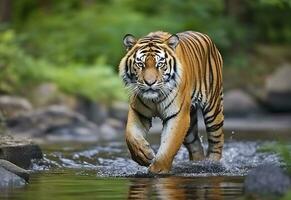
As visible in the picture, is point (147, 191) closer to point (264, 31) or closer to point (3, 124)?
point (3, 124)

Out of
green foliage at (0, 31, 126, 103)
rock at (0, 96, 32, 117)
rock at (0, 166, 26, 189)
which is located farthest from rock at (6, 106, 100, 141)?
rock at (0, 166, 26, 189)

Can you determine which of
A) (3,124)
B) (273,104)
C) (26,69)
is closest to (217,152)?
(3,124)

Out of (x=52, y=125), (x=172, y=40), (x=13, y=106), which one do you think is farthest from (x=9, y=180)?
(x=13, y=106)

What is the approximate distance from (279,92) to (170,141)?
54.6 feet

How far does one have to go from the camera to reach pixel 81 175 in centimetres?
1187

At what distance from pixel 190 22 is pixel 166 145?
762 inches

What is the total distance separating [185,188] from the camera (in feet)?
33.0

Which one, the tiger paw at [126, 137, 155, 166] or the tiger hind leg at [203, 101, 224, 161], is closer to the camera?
the tiger paw at [126, 137, 155, 166]

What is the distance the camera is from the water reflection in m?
9.31

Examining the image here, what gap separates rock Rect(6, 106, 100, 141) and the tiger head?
8446 millimetres

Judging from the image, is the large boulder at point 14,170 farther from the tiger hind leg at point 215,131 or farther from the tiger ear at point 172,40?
the tiger hind leg at point 215,131

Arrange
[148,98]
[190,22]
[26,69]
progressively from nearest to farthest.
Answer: [148,98]
[26,69]
[190,22]

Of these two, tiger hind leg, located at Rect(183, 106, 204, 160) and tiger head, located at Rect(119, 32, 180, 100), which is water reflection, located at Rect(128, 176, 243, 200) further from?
tiger hind leg, located at Rect(183, 106, 204, 160)

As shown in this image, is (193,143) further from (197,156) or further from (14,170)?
(14,170)
